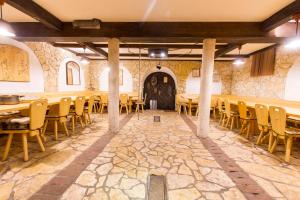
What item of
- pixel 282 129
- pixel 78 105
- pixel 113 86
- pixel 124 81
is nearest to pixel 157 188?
pixel 282 129

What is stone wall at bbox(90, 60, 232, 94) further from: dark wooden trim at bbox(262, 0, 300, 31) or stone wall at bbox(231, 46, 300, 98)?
dark wooden trim at bbox(262, 0, 300, 31)

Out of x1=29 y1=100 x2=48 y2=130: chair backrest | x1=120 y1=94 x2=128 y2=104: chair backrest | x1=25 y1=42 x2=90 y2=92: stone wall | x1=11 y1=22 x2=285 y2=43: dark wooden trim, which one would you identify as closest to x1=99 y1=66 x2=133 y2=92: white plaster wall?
x1=120 y1=94 x2=128 y2=104: chair backrest

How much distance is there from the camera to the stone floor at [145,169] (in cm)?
205

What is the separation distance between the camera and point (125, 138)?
13.4 feet

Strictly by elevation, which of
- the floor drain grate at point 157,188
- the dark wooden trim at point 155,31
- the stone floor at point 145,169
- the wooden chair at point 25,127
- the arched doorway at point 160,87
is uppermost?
the dark wooden trim at point 155,31

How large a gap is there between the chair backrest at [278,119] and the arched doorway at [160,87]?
657cm

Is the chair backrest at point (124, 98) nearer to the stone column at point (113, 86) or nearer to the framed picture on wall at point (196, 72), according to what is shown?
the stone column at point (113, 86)

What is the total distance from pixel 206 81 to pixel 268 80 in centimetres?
312

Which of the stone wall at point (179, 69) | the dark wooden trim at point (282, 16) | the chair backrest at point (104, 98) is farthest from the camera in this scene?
the stone wall at point (179, 69)

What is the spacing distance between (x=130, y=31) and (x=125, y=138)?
2.68 m

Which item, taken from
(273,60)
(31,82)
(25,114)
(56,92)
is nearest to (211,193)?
(25,114)

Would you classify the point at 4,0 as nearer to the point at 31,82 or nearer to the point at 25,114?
the point at 25,114

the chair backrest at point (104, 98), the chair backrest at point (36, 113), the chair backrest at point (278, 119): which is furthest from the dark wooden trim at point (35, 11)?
the chair backrest at point (278, 119)

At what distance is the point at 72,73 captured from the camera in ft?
25.4
